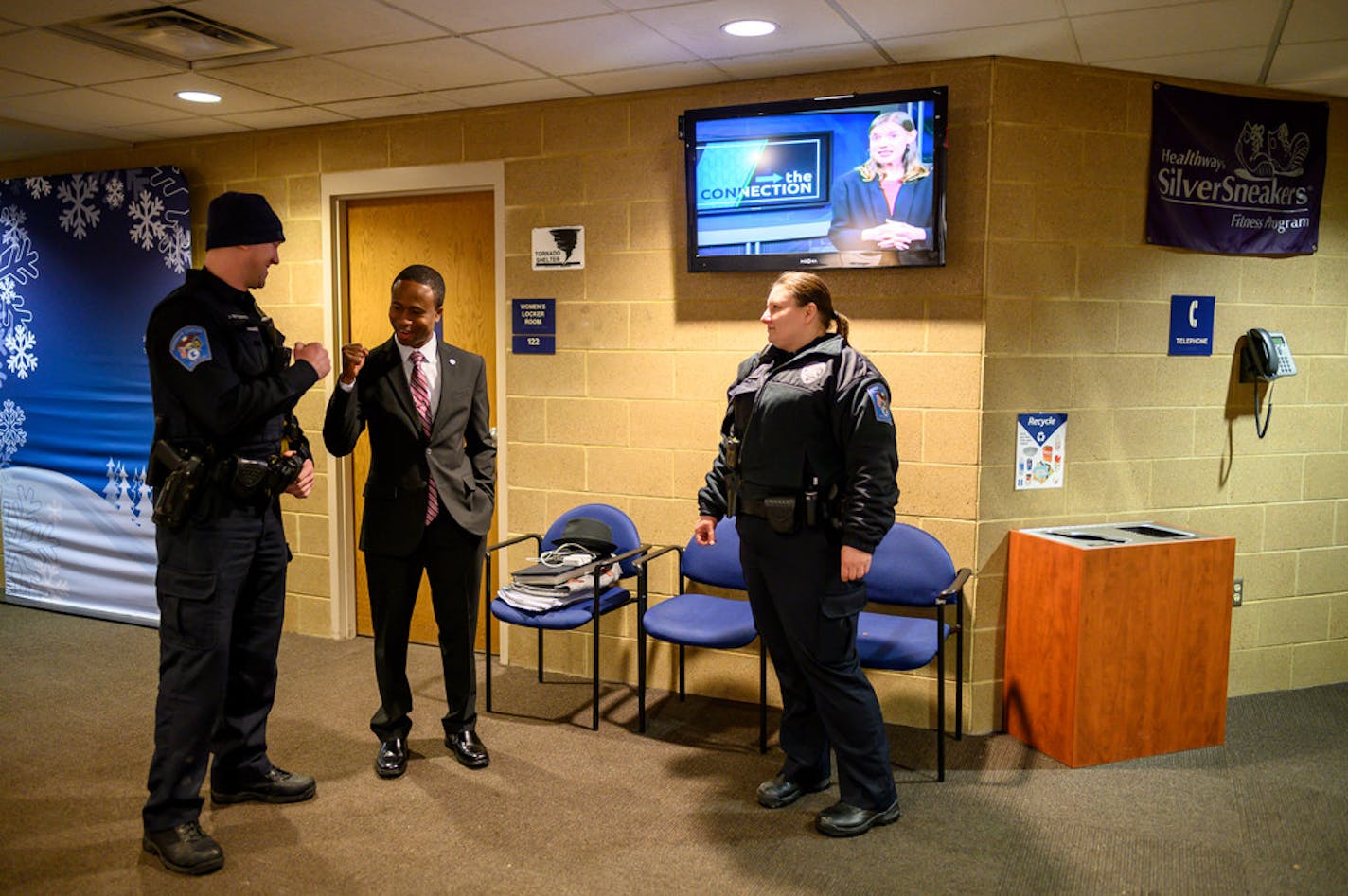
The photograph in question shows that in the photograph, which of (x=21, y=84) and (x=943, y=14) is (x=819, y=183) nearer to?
(x=943, y=14)

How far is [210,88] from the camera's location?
4121 mm

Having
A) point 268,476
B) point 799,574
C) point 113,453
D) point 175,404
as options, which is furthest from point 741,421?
point 113,453

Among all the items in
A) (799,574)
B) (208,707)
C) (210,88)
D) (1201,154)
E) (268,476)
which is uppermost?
(210,88)

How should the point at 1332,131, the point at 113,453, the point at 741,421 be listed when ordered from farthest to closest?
the point at 113,453 → the point at 1332,131 → the point at 741,421

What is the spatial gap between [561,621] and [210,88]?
2.58m

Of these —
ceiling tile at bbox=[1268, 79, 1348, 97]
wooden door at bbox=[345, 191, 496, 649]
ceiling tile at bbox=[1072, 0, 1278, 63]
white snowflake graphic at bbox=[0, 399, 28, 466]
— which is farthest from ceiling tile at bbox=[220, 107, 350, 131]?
ceiling tile at bbox=[1268, 79, 1348, 97]

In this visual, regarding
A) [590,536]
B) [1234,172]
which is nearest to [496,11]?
[590,536]

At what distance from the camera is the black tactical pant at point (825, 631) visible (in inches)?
115

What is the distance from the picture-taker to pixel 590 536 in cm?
402

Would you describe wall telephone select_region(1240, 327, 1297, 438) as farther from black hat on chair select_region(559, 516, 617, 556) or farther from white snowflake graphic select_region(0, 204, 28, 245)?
white snowflake graphic select_region(0, 204, 28, 245)

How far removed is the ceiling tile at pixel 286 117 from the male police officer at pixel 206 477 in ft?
5.87

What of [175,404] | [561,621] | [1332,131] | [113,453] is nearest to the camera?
[175,404]

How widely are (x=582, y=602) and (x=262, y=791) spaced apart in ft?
4.04

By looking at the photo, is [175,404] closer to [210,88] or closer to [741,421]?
[741,421]
